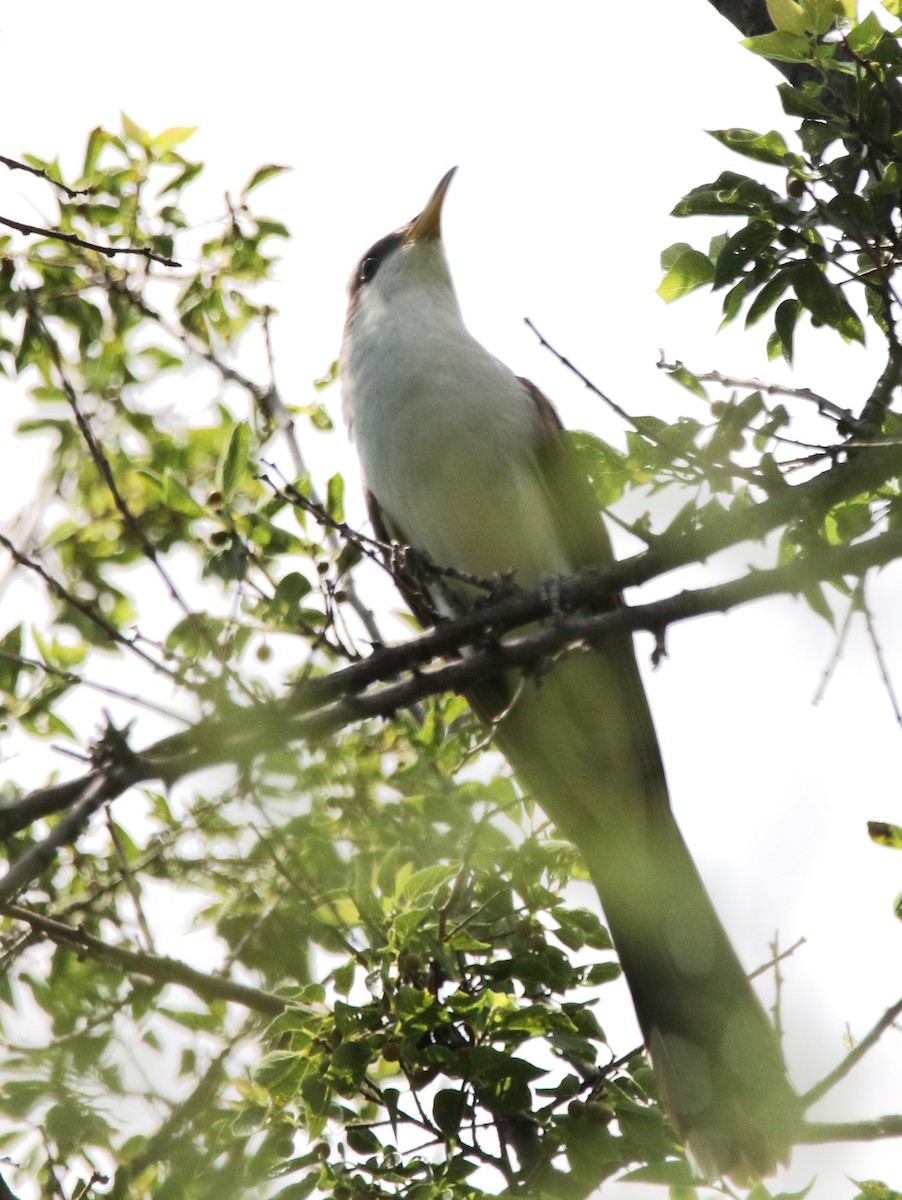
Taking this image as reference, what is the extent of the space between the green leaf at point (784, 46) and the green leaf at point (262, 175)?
2.15 m

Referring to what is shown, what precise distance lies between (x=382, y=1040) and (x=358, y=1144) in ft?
0.88

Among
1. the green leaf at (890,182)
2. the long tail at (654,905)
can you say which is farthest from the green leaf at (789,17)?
the long tail at (654,905)

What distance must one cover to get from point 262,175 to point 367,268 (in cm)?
137

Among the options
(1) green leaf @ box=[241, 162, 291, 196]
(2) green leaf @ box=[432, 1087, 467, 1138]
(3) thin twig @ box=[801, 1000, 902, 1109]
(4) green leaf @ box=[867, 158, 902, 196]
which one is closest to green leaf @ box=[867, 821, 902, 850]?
(3) thin twig @ box=[801, 1000, 902, 1109]

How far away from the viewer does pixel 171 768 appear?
2.38 meters

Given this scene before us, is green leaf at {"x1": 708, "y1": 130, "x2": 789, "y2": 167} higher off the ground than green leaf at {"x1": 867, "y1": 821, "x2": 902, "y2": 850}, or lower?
higher

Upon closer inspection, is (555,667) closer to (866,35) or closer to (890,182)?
(890,182)

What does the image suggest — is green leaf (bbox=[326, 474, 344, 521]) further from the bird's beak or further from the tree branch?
the bird's beak

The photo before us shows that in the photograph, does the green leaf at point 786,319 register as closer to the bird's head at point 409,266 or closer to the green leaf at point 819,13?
the green leaf at point 819,13

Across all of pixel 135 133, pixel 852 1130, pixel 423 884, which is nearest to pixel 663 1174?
pixel 852 1130

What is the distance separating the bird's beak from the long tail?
2312 mm

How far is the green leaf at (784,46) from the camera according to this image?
2879 mm

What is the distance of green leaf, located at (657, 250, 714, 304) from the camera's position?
314 cm

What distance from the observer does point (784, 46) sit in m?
2.89
